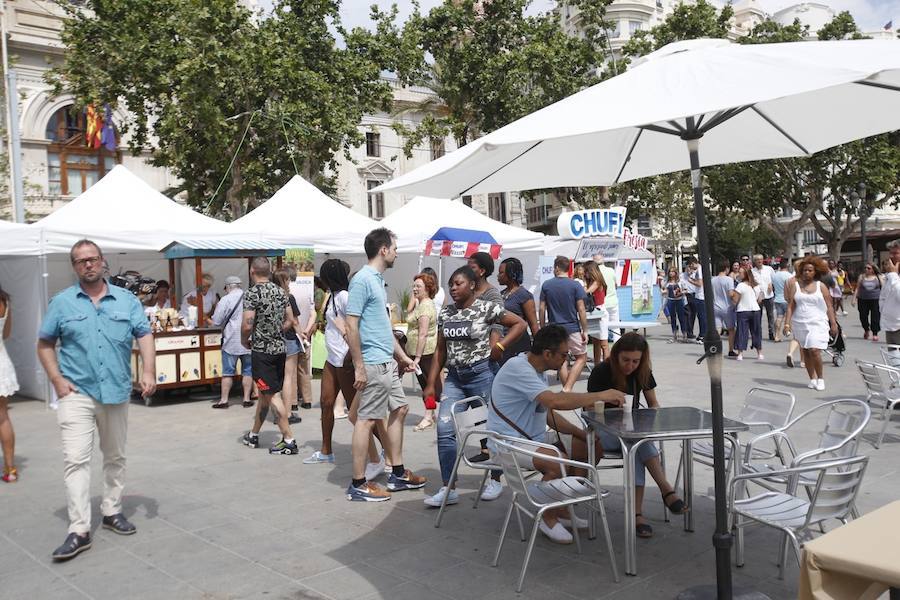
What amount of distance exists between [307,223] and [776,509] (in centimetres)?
1035

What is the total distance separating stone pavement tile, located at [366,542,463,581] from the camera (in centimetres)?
399

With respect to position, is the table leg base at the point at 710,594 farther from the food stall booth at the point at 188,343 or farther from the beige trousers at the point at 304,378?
the food stall booth at the point at 188,343

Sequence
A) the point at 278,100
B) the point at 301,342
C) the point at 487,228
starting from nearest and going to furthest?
1. the point at 301,342
2. the point at 487,228
3. the point at 278,100

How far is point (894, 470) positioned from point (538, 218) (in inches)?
2005

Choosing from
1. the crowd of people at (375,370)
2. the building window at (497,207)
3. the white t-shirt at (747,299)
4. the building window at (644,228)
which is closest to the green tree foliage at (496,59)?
the white t-shirt at (747,299)

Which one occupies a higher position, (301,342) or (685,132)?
(685,132)

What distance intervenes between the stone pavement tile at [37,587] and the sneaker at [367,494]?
189cm

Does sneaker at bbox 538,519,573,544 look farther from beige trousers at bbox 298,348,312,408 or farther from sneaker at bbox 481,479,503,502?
beige trousers at bbox 298,348,312,408

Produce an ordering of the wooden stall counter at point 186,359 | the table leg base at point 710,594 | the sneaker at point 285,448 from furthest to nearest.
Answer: the wooden stall counter at point 186,359
the sneaker at point 285,448
the table leg base at point 710,594

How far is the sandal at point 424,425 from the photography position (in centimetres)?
770

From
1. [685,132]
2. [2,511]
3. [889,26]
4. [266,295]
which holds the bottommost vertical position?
[2,511]

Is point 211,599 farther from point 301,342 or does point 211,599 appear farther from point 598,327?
point 598,327

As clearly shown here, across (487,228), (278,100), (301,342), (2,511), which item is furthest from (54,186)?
(2,511)

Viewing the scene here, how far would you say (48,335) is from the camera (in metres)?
4.36
